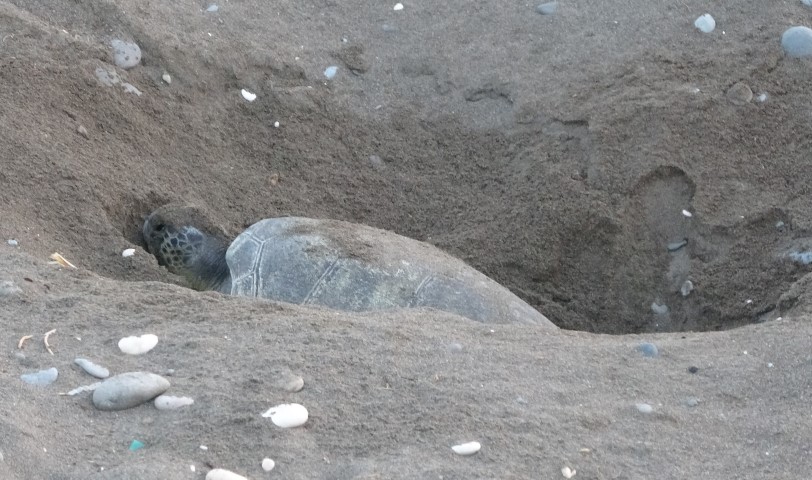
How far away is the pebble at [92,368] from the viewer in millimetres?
2551

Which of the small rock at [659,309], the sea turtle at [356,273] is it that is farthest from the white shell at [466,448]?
the small rock at [659,309]

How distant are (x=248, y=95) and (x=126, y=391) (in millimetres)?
3105

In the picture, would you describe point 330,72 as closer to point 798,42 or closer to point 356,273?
point 356,273

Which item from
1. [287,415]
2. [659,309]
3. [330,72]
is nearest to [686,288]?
[659,309]

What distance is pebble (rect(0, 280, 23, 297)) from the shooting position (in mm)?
3031

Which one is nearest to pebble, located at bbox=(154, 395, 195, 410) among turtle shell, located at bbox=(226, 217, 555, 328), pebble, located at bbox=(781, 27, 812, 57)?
turtle shell, located at bbox=(226, 217, 555, 328)

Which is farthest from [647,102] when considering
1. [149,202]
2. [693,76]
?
[149,202]

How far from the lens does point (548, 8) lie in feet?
18.9

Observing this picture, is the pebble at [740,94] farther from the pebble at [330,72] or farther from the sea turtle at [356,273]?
the pebble at [330,72]

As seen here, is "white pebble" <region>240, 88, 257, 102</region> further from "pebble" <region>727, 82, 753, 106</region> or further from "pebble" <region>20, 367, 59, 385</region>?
"pebble" <region>20, 367, 59, 385</region>

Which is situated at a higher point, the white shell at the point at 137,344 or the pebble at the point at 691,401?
the pebble at the point at 691,401

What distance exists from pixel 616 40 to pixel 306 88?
1.74 meters

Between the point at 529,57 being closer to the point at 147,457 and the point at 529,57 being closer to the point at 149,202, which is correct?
the point at 149,202

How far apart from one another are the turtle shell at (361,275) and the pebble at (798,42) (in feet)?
6.94
